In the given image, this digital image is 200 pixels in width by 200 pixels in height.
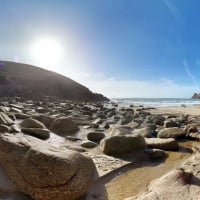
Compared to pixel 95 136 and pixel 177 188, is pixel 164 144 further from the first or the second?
pixel 177 188

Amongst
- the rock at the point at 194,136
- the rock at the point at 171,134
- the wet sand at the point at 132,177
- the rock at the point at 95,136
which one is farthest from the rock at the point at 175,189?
the rock at the point at 194,136

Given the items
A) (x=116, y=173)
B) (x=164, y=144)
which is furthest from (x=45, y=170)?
(x=164, y=144)

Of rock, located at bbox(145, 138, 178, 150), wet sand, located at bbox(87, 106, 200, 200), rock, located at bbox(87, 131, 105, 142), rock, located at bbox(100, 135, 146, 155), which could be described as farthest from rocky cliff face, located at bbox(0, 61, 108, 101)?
wet sand, located at bbox(87, 106, 200, 200)

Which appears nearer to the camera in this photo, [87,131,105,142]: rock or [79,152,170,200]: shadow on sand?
[79,152,170,200]: shadow on sand

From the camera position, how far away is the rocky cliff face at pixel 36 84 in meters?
33.7

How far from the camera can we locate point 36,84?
130ft

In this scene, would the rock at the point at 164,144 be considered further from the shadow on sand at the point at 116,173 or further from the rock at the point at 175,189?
the rock at the point at 175,189

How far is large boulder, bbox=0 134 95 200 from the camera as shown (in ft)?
11.3

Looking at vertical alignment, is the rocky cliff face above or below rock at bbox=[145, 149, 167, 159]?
above

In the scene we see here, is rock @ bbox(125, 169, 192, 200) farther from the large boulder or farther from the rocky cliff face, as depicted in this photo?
the rocky cliff face

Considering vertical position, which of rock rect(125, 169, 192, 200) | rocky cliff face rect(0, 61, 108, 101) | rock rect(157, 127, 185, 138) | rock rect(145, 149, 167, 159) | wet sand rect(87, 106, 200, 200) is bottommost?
wet sand rect(87, 106, 200, 200)

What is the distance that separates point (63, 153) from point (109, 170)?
133 cm

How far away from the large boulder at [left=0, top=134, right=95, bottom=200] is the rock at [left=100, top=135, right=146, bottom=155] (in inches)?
81.9

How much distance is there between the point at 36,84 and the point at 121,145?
35.2 metres
